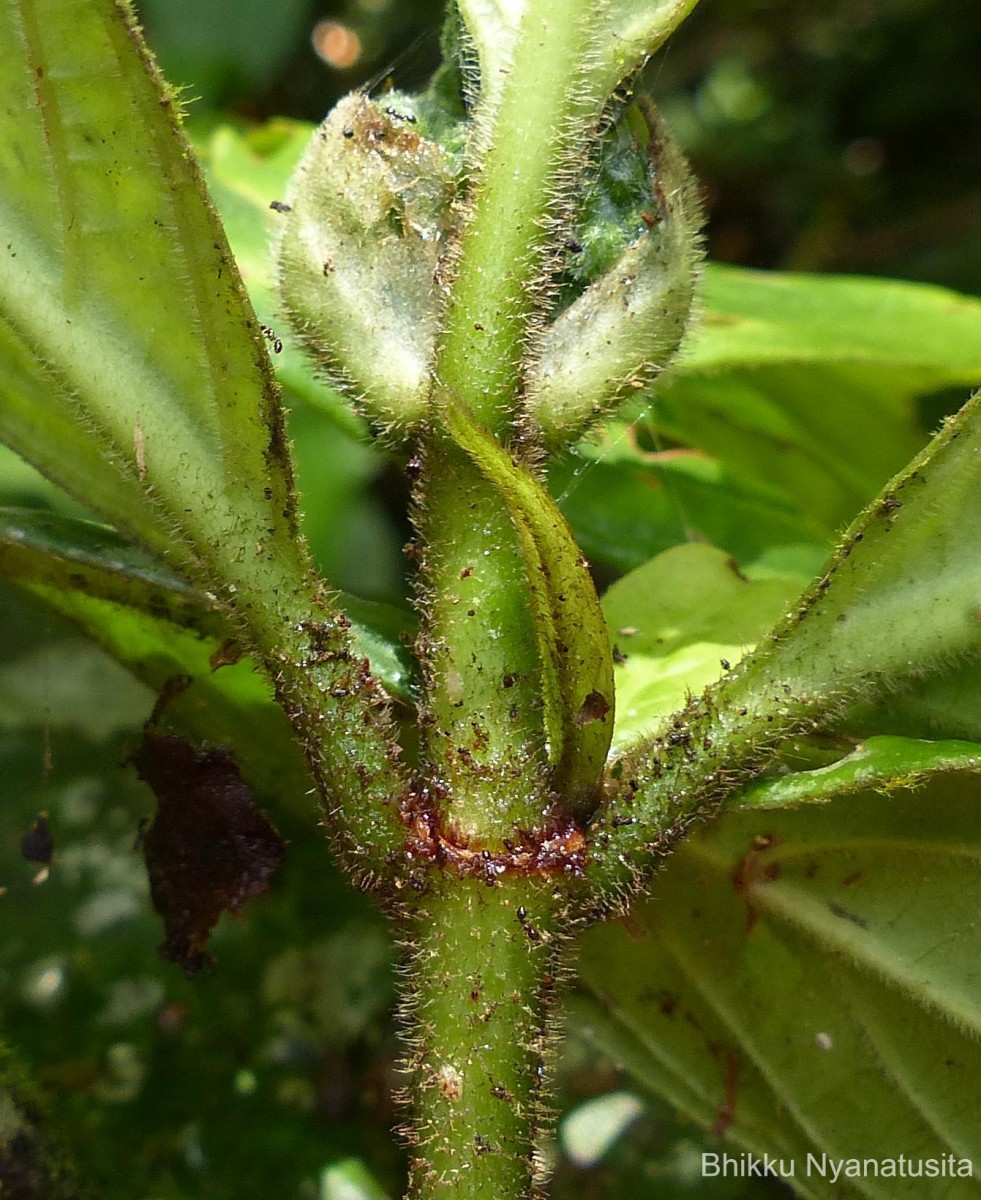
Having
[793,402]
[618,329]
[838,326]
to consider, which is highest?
[618,329]

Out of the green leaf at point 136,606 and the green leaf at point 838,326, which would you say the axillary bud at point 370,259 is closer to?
the green leaf at point 136,606

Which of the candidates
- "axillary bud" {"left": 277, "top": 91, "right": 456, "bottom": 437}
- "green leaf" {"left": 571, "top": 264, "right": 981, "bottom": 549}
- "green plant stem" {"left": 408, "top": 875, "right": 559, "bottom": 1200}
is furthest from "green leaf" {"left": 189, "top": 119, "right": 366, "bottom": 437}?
"green plant stem" {"left": 408, "top": 875, "right": 559, "bottom": 1200}

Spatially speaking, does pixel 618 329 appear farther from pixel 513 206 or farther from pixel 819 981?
pixel 819 981

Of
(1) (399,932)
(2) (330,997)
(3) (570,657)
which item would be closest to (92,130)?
(3) (570,657)

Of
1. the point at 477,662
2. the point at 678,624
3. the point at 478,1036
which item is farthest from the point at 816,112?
the point at 478,1036

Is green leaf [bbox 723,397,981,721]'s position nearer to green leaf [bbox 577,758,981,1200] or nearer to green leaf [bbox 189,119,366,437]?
green leaf [bbox 577,758,981,1200]

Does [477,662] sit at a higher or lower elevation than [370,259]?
lower

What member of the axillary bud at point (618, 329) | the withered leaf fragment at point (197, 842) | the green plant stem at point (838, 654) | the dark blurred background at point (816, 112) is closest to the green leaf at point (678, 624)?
the green plant stem at point (838, 654)
